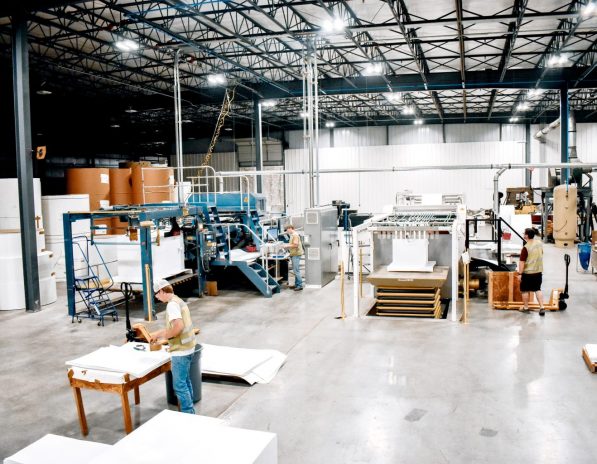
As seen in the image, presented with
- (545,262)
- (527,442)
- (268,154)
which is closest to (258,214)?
(545,262)

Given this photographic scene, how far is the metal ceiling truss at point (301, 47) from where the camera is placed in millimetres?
14891

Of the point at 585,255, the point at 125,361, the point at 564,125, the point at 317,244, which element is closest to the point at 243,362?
the point at 125,361

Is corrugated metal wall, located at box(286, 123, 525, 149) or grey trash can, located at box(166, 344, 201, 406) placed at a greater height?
corrugated metal wall, located at box(286, 123, 525, 149)

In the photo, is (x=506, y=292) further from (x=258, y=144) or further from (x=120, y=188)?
(x=258, y=144)

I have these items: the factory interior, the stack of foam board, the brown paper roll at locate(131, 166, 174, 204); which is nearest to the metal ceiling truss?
the factory interior

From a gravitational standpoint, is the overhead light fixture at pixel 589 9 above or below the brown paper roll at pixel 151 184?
above

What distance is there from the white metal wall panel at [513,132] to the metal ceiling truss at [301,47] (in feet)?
18.0

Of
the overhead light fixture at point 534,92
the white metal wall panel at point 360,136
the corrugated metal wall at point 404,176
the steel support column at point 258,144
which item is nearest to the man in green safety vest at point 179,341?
the steel support column at point 258,144

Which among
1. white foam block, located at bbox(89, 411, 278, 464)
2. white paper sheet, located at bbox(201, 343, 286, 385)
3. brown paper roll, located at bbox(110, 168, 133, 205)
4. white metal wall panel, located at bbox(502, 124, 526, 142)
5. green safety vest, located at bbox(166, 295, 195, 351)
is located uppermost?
white metal wall panel, located at bbox(502, 124, 526, 142)

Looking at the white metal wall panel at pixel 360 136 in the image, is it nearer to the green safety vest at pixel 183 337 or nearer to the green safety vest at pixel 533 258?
the green safety vest at pixel 533 258

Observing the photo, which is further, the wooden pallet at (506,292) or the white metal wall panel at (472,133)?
the white metal wall panel at (472,133)

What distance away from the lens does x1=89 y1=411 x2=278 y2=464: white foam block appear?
11.7 feet

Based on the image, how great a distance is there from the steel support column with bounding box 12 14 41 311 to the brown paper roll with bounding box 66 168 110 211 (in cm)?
702

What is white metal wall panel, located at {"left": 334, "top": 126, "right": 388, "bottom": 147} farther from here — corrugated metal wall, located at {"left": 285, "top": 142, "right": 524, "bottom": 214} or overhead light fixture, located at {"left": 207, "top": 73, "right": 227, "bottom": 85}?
overhead light fixture, located at {"left": 207, "top": 73, "right": 227, "bottom": 85}
